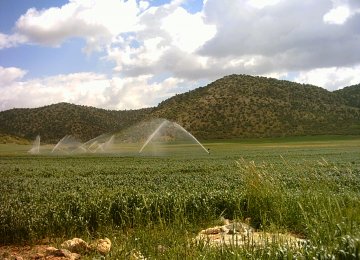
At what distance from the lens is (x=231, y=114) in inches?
5271

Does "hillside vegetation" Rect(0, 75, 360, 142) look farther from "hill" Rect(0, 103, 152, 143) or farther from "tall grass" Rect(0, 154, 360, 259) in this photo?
"tall grass" Rect(0, 154, 360, 259)

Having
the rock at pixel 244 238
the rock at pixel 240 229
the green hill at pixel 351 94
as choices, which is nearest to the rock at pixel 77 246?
the rock at pixel 244 238

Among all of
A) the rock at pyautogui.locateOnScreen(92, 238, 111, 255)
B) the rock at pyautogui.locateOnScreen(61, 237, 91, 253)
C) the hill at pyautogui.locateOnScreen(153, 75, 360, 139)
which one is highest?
the hill at pyautogui.locateOnScreen(153, 75, 360, 139)

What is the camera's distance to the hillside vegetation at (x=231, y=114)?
125m

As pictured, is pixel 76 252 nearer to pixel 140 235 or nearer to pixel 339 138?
pixel 140 235

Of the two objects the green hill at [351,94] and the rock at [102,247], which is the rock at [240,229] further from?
the green hill at [351,94]

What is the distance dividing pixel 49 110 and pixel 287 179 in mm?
161440

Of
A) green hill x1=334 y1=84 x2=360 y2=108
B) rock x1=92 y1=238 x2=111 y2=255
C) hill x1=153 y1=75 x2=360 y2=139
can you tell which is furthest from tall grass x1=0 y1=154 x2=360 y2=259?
green hill x1=334 y1=84 x2=360 y2=108

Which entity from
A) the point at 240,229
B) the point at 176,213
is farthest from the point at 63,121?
the point at 240,229

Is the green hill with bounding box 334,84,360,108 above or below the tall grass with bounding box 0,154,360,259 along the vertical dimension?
above

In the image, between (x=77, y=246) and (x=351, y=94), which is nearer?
(x=77, y=246)

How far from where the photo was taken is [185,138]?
126562 mm

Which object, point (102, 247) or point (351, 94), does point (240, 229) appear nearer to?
point (102, 247)

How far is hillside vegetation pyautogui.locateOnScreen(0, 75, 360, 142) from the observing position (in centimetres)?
12475
